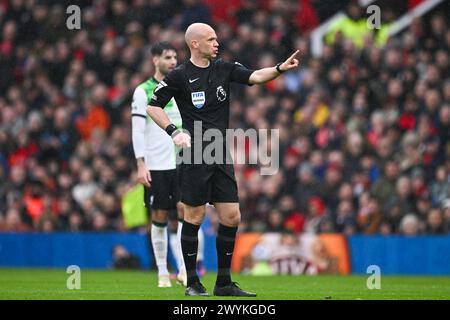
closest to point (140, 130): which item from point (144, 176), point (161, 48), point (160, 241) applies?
point (144, 176)

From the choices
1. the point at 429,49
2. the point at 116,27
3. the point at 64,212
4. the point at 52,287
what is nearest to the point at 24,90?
the point at 116,27

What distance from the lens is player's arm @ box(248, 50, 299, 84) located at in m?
10.5

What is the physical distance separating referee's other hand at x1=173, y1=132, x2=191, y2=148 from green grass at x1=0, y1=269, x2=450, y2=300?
4.80ft

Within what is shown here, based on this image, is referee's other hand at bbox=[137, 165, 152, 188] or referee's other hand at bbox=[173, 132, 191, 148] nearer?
referee's other hand at bbox=[173, 132, 191, 148]

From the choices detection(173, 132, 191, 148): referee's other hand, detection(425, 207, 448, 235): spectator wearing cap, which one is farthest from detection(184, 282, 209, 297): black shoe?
detection(425, 207, 448, 235): spectator wearing cap

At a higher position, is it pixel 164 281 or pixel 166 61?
pixel 166 61

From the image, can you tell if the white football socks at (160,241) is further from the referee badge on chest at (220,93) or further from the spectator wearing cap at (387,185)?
the spectator wearing cap at (387,185)

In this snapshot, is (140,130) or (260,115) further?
(260,115)

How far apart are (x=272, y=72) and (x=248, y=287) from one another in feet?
10.2

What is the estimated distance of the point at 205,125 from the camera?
10.9 m

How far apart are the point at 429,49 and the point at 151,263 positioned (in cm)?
611

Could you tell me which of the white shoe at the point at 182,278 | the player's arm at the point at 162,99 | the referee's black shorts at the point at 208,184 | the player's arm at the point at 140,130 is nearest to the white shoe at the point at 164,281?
the white shoe at the point at 182,278

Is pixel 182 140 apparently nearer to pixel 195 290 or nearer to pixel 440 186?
pixel 195 290

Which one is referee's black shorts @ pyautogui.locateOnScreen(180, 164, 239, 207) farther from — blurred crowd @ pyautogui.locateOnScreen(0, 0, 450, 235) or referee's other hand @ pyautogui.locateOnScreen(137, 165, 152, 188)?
blurred crowd @ pyautogui.locateOnScreen(0, 0, 450, 235)
